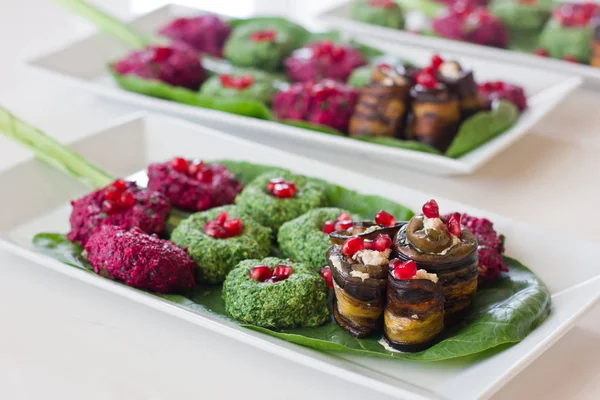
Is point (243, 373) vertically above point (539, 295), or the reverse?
point (539, 295)

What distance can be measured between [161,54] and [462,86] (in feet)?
4.63

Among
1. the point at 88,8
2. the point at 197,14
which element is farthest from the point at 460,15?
the point at 88,8

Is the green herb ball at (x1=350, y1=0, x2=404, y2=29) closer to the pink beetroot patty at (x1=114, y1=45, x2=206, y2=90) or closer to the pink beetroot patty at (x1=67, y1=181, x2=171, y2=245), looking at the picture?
the pink beetroot patty at (x1=114, y1=45, x2=206, y2=90)

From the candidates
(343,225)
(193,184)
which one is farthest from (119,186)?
(343,225)

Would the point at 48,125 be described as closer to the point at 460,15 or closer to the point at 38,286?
the point at 38,286

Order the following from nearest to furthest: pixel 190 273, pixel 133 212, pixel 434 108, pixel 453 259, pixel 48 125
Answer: pixel 453 259 → pixel 190 273 → pixel 133 212 → pixel 434 108 → pixel 48 125

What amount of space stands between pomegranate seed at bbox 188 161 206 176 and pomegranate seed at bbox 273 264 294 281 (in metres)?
0.67

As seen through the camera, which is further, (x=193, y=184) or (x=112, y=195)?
(x=193, y=184)

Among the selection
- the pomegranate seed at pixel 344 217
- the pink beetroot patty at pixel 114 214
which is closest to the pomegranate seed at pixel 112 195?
the pink beetroot patty at pixel 114 214

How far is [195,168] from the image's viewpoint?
114 inches

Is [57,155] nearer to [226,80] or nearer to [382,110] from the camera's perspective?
[226,80]

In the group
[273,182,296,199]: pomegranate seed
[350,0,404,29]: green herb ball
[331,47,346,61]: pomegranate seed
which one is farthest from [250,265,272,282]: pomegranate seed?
[350,0,404,29]: green herb ball

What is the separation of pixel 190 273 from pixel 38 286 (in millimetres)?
465

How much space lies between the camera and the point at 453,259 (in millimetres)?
2115
